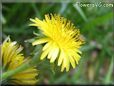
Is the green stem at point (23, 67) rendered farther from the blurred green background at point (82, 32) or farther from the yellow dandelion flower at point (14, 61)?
the blurred green background at point (82, 32)

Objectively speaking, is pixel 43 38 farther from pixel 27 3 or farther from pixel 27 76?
pixel 27 3

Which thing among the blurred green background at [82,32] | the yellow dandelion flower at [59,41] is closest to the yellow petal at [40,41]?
the yellow dandelion flower at [59,41]

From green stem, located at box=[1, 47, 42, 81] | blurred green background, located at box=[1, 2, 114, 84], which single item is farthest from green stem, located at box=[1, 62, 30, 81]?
blurred green background, located at box=[1, 2, 114, 84]

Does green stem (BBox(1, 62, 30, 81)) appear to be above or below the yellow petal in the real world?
below

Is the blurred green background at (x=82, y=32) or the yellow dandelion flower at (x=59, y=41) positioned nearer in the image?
the yellow dandelion flower at (x=59, y=41)

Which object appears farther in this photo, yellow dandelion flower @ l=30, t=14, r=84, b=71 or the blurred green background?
the blurred green background

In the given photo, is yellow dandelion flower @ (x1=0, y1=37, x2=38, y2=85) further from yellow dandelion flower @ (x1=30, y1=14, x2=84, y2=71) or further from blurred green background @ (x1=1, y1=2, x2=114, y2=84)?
blurred green background @ (x1=1, y1=2, x2=114, y2=84)
